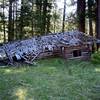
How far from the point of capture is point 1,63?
75.6 ft

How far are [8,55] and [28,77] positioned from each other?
578 centimetres

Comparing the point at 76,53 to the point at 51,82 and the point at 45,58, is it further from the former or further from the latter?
the point at 51,82

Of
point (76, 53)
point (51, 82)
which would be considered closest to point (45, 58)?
point (76, 53)

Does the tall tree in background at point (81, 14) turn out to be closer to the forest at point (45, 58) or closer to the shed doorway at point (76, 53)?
the forest at point (45, 58)

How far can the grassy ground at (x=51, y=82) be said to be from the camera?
14.2m

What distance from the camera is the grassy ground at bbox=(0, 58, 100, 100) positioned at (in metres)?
14.2

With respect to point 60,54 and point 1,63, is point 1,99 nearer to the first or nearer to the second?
point 1,63

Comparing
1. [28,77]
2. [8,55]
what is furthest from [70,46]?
[28,77]

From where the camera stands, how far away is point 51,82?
16734 millimetres

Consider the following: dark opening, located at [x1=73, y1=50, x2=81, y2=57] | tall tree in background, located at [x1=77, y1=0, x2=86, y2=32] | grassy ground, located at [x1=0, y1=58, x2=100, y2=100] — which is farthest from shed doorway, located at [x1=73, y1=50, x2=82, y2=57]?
tall tree in background, located at [x1=77, y1=0, x2=86, y2=32]

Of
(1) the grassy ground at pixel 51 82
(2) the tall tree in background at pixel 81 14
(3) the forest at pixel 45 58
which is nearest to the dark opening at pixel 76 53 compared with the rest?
(3) the forest at pixel 45 58

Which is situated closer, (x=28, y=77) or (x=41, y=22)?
(x=28, y=77)

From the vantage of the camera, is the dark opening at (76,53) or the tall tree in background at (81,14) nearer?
the dark opening at (76,53)

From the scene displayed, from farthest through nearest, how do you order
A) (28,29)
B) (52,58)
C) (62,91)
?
(28,29), (52,58), (62,91)
